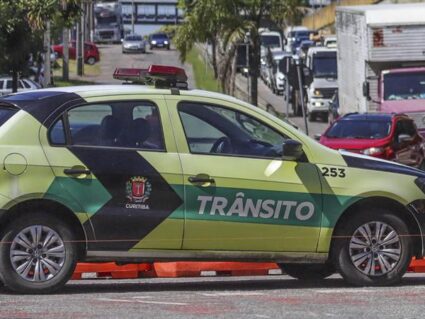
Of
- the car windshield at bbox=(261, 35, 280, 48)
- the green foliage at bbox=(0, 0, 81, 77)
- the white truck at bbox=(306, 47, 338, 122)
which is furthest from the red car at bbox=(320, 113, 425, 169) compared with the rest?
the car windshield at bbox=(261, 35, 280, 48)

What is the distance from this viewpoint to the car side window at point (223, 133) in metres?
9.78

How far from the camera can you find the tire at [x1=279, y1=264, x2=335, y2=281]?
10773 millimetres

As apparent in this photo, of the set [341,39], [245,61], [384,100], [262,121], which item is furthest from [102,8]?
[262,121]

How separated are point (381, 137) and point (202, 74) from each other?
3980cm

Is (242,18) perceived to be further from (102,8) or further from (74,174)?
(102,8)

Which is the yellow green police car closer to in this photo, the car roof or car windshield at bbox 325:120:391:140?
car windshield at bbox 325:120:391:140

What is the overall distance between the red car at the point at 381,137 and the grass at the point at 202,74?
26.3 meters

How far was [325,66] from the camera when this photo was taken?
→ 44375 millimetres

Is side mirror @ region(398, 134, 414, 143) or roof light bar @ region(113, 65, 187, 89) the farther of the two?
side mirror @ region(398, 134, 414, 143)

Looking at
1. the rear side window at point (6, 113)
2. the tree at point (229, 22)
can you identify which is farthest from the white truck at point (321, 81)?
the rear side window at point (6, 113)

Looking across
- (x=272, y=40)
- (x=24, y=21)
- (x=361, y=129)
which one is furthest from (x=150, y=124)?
(x=272, y=40)

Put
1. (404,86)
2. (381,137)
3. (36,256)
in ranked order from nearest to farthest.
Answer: (36,256) → (381,137) → (404,86)

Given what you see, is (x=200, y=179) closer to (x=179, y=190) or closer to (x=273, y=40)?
(x=179, y=190)

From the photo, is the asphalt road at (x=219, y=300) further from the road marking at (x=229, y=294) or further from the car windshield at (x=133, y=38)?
the car windshield at (x=133, y=38)
